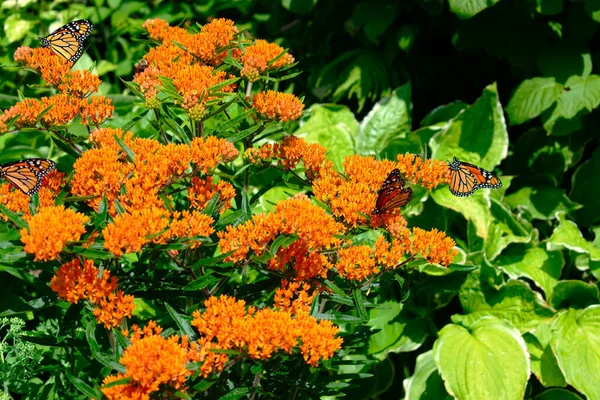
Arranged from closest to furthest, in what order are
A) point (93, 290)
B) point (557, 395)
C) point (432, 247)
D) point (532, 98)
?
point (93, 290), point (432, 247), point (557, 395), point (532, 98)

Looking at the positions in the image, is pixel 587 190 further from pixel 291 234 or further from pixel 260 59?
pixel 291 234

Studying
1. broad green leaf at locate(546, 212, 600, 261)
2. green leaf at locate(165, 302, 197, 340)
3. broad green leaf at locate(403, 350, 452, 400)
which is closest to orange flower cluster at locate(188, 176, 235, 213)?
green leaf at locate(165, 302, 197, 340)

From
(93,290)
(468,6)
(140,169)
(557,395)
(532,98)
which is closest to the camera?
(93,290)

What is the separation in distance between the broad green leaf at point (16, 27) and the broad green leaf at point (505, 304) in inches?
125

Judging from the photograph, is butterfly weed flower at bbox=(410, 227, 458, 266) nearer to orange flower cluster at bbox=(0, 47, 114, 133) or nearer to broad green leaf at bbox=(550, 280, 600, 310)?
orange flower cluster at bbox=(0, 47, 114, 133)

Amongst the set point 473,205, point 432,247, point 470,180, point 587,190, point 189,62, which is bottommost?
point 587,190

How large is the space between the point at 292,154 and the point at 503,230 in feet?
5.66

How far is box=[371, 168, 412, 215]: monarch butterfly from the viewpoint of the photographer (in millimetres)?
1879

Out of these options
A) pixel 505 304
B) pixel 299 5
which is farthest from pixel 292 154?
pixel 299 5

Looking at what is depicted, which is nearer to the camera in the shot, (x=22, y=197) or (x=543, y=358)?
(x=22, y=197)

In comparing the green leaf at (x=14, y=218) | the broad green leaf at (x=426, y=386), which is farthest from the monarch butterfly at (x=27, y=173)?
the broad green leaf at (x=426, y=386)

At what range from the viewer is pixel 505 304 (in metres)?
3.23

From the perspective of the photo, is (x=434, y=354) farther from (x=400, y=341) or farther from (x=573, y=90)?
(x=573, y=90)

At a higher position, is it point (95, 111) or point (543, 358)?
point (95, 111)
